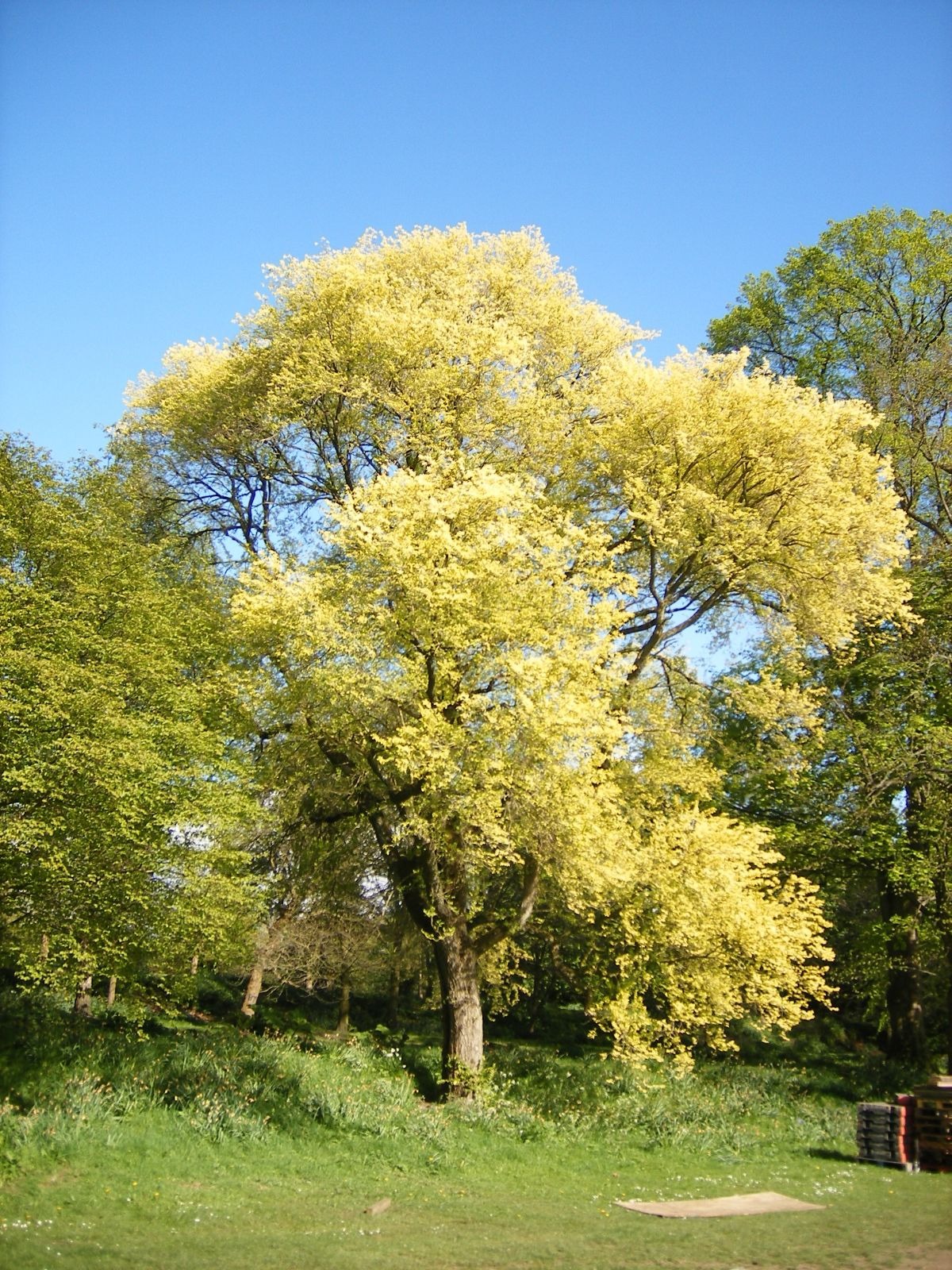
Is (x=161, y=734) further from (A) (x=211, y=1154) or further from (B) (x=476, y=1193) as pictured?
(B) (x=476, y=1193)

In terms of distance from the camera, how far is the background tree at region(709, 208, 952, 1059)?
2309 centimetres

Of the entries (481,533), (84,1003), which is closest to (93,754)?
(481,533)

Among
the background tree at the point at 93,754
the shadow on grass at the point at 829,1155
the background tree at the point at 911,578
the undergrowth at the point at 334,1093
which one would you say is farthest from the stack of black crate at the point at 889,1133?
the background tree at the point at 93,754

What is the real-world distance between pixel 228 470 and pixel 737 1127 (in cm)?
1754

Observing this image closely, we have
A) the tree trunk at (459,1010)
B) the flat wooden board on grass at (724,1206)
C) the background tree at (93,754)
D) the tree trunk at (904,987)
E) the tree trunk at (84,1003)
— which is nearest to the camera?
the flat wooden board on grass at (724,1206)

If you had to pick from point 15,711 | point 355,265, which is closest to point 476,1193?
point 15,711

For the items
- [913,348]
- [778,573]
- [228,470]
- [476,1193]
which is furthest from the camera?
[913,348]

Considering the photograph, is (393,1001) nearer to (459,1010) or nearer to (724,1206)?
(459,1010)

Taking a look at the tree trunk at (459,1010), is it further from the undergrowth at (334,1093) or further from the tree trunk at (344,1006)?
the tree trunk at (344,1006)

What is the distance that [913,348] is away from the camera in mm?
28688

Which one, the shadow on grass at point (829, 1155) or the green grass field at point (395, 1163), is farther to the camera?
the shadow on grass at point (829, 1155)

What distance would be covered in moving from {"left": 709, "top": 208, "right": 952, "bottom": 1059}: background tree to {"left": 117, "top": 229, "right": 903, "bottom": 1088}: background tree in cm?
388

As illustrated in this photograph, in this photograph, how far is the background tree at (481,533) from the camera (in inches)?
643

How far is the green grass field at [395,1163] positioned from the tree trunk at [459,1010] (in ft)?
2.19
